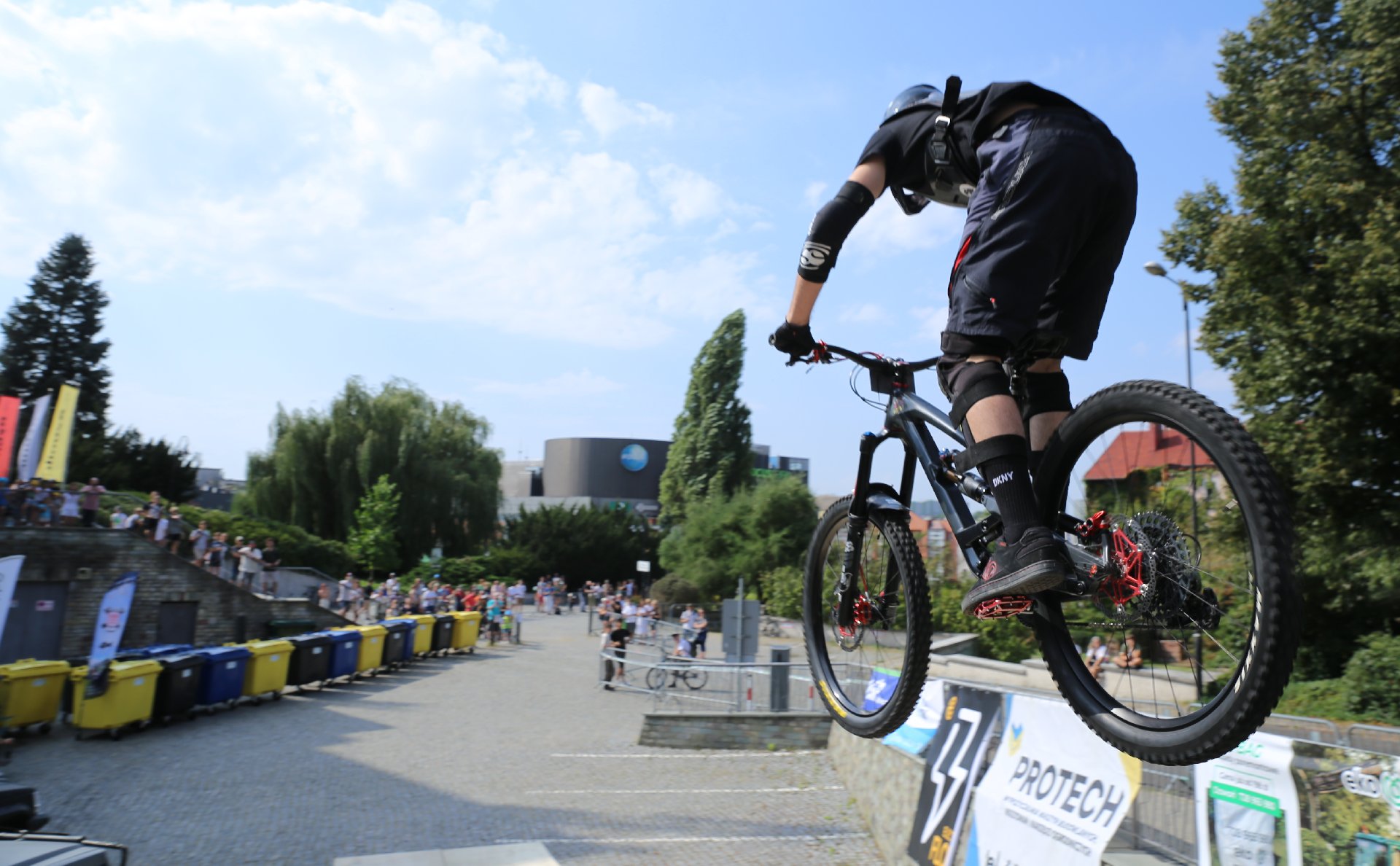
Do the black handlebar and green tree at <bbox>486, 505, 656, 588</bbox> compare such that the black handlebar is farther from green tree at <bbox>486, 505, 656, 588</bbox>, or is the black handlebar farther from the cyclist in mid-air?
green tree at <bbox>486, 505, 656, 588</bbox>

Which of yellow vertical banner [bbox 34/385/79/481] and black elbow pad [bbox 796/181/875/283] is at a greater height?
yellow vertical banner [bbox 34/385/79/481]

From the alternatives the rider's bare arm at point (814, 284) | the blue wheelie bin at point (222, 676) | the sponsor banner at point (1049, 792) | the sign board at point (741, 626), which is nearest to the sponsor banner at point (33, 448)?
the blue wheelie bin at point (222, 676)

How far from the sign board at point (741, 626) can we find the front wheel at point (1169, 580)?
15333 mm

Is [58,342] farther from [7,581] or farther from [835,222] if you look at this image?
[835,222]

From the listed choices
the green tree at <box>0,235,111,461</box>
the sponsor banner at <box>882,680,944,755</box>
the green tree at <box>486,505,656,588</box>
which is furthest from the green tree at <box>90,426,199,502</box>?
the sponsor banner at <box>882,680,944,755</box>

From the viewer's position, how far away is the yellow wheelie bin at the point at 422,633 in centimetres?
3256

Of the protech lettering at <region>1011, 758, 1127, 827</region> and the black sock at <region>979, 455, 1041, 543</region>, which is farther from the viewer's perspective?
the protech lettering at <region>1011, 758, 1127, 827</region>

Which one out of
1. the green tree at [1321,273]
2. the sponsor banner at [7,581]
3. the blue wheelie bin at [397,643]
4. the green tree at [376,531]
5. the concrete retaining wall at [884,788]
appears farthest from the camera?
the green tree at [376,531]

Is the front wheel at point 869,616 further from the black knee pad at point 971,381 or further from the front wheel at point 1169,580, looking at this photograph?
the black knee pad at point 971,381

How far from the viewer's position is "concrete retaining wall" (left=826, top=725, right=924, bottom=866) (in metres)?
14.5

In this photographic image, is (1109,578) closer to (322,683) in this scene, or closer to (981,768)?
(981,768)

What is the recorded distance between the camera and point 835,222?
3.12 metres

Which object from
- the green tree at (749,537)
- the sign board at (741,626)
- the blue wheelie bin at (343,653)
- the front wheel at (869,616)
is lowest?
the blue wheelie bin at (343,653)

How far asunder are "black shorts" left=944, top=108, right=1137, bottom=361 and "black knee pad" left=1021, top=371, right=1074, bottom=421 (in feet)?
0.76
